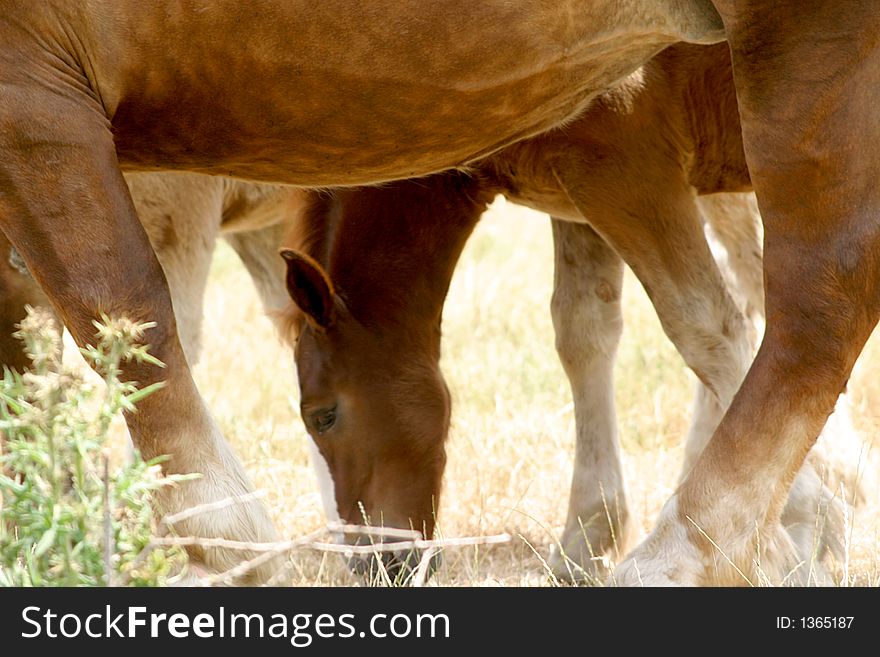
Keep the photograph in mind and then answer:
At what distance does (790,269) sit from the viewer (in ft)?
10.8

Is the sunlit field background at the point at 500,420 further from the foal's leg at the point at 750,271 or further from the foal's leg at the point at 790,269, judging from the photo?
the foal's leg at the point at 790,269

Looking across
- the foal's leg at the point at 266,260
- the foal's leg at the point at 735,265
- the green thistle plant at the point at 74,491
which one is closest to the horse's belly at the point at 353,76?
the green thistle plant at the point at 74,491

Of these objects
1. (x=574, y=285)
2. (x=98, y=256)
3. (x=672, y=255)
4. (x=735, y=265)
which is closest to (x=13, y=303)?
(x=98, y=256)

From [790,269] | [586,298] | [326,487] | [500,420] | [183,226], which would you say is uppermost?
[183,226]

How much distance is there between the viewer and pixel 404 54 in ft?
10.6

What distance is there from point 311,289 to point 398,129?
1205 mm

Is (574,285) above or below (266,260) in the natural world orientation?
below

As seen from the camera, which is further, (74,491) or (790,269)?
(790,269)

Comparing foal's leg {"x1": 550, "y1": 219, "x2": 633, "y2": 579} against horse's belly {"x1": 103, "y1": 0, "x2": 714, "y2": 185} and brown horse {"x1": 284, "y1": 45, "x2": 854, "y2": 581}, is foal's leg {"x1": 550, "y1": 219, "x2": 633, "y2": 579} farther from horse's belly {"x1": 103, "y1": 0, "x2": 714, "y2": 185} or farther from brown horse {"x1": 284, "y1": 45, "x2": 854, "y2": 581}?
horse's belly {"x1": 103, "y1": 0, "x2": 714, "y2": 185}

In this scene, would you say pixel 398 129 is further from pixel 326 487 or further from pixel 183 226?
pixel 183 226

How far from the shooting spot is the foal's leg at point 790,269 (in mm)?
3186

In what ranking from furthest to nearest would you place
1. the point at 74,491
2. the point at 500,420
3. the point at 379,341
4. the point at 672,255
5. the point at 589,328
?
the point at 500,420 < the point at 589,328 < the point at 379,341 < the point at 672,255 < the point at 74,491
